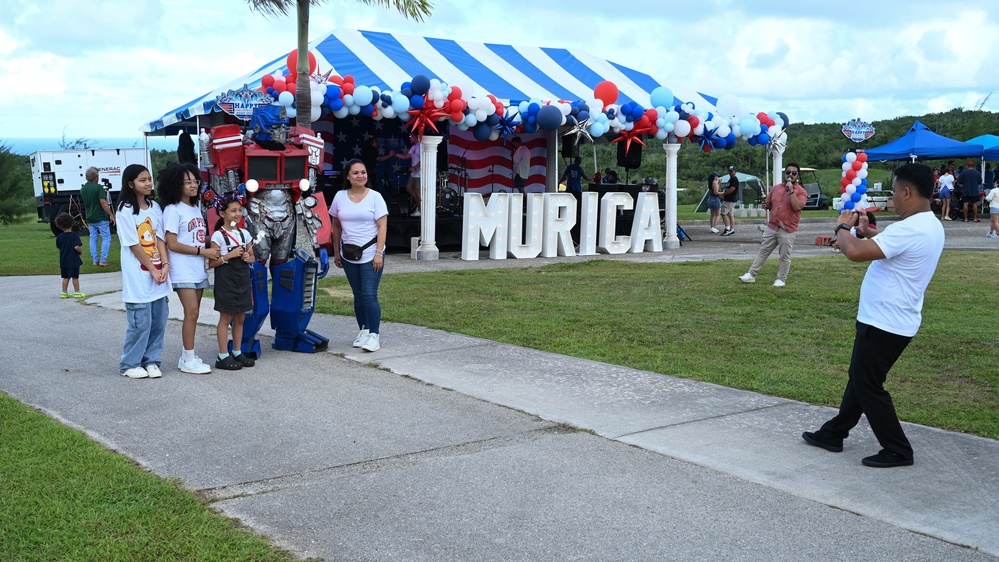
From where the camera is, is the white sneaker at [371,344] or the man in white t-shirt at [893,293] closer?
the man in white t-shirt at [893,293]

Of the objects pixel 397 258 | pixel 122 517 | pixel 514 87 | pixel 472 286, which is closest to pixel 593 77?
pixel 514 87

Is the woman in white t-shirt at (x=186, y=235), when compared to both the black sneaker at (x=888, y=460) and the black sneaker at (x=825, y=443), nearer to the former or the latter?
the black sneaker at (x=825, y=443)

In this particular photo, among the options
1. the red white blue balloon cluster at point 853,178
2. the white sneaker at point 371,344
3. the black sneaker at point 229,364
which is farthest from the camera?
the red white blue balloon cluster at point 853,178

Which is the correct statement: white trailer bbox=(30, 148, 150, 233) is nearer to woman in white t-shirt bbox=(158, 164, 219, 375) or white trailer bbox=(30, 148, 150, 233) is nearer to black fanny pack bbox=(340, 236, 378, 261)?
black fanny pack bbox=(340, 236, 378, 261)

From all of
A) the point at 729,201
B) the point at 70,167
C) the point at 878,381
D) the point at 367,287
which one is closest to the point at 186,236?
the point at 367,287

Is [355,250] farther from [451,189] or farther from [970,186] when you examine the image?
[970,186]

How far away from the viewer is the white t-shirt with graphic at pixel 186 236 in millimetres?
7129

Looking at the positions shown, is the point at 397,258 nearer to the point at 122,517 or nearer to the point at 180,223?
the point at 180,223

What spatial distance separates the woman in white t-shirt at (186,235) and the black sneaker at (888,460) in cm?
486

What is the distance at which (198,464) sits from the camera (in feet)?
16.7

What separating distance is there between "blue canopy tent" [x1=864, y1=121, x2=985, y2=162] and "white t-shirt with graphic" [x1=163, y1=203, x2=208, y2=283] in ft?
92.4

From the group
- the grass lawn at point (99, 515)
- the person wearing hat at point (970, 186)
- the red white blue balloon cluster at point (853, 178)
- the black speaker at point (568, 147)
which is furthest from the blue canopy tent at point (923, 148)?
the grass lawn at point (99, 515)

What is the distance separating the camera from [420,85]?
1584cm

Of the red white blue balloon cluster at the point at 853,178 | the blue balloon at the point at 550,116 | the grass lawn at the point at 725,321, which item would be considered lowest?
the grass lawn at the point at 725,321
